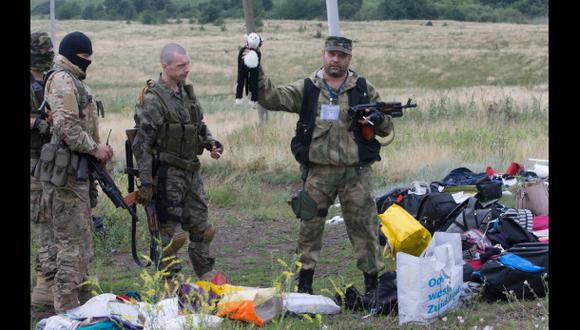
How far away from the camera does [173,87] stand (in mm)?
6180

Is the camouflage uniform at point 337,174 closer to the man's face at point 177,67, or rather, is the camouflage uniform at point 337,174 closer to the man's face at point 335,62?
the man's face at point 335,62

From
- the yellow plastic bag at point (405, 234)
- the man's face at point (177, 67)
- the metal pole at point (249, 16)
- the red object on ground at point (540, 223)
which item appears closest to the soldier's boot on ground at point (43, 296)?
the man's face at point (177, 67)

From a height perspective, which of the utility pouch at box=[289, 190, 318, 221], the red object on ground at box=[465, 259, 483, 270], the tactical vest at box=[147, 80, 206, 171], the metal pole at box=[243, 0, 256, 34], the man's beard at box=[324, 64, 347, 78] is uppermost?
the metal pole at box=[243, 0, 256, 34]

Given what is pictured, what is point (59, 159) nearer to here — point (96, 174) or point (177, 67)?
point (96, 174)

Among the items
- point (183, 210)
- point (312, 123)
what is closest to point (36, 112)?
point (183, 210)

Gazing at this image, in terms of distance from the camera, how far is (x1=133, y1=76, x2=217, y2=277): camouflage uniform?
6090 mm

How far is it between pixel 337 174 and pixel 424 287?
1.22 meters

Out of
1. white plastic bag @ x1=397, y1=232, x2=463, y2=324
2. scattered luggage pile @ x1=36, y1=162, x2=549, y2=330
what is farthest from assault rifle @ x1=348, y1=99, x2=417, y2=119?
white plastic bag @ x1=397, y1=232, x2=463, y2=324

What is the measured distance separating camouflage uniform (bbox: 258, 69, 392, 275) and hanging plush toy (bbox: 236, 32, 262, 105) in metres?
0.08

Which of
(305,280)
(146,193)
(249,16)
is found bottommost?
(305,280)

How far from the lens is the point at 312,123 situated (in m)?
6.12

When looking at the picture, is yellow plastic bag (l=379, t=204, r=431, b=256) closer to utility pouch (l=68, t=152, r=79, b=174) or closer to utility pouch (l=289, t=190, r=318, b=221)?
utility pouch (l=289, t=190, r=318, b=221)
